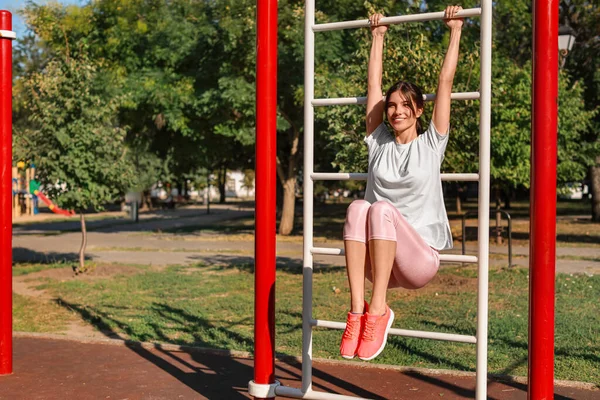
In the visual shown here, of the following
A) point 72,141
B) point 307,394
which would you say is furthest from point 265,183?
point 72,141

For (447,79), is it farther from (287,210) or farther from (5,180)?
(287,210)

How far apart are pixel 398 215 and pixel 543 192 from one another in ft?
2.18

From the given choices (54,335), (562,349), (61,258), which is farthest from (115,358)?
(61,258)

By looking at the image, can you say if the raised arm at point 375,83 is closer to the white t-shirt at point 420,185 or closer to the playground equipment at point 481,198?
the playground equipment at point 481,198

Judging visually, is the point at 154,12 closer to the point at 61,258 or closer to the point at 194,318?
the point at 61,258

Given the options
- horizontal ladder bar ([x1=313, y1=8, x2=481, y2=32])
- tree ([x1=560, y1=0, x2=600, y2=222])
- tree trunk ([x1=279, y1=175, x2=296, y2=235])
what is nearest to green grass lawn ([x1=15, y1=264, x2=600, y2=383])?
horizontal ladder bar ([x1=313, y1=8, x2=481, y2=32])

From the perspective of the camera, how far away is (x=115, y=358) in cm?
632

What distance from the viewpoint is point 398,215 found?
3707mm

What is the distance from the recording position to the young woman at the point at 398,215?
12.0 ft

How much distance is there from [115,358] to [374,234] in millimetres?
3442

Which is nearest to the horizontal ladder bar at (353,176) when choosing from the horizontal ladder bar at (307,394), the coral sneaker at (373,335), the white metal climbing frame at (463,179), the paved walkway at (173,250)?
the white metal climbing frame at (463,179)

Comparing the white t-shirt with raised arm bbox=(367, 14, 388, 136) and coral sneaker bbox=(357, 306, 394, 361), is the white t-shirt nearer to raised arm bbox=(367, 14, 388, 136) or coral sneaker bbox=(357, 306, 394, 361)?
raised arm bbox=(367, 14, 388, 136)

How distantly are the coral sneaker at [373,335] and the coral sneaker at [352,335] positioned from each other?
0.03 metres

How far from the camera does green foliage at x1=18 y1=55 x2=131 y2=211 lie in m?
12.5
